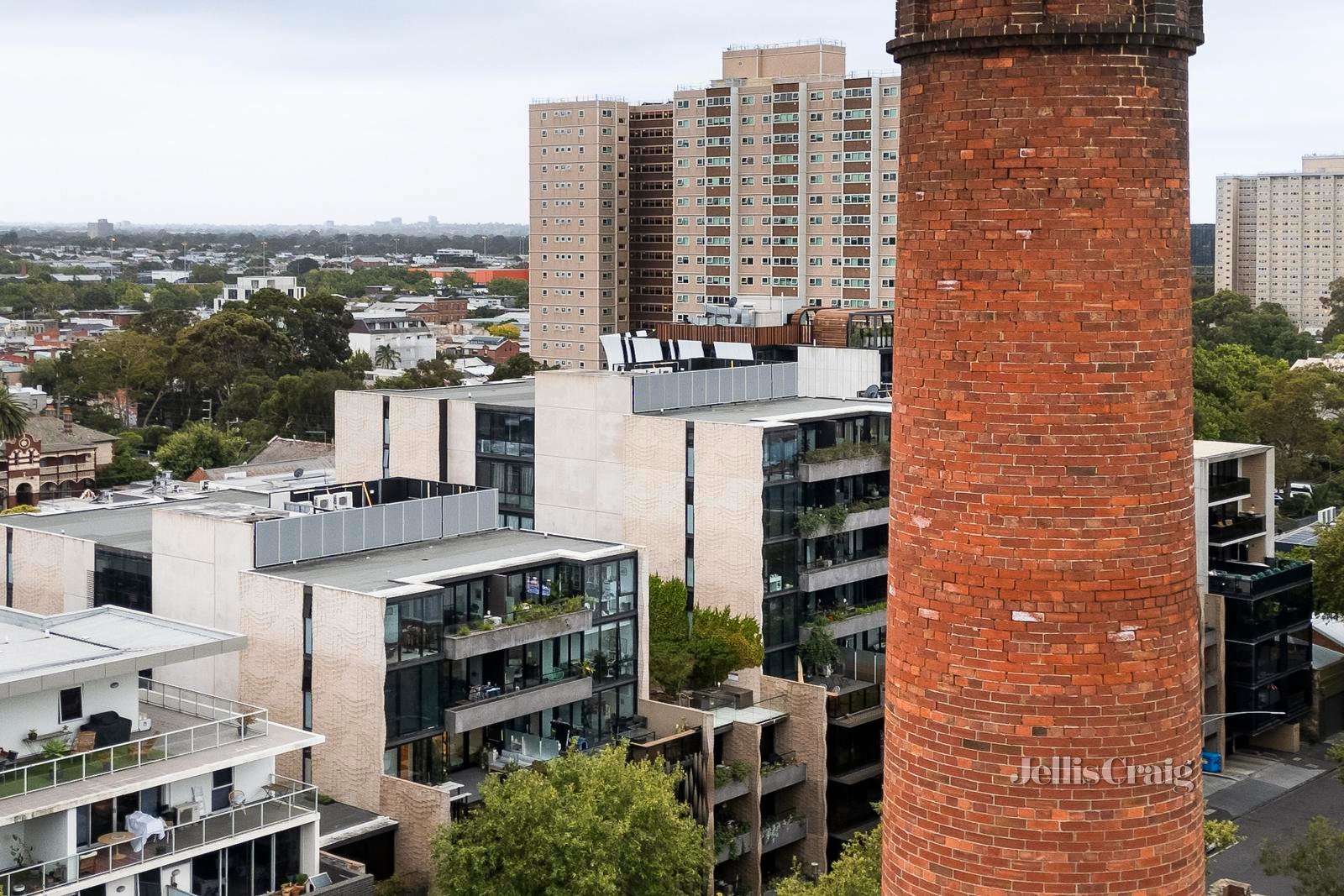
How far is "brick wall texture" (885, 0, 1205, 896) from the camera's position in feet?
39.1

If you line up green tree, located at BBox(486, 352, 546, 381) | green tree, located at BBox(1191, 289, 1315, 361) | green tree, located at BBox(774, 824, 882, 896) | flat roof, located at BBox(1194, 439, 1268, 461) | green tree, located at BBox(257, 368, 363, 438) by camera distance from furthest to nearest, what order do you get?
green tree, located at BBox(1191, 289, 1315, 361)
green tree, located at BBox(486, 352, 546, 381)
green tree, located at BBox(257, 368, 363, 438)
flat roof, located at BBox(1194, 439, 1268, 461)
green tree, located at BBox(774, 824, 882, 896)

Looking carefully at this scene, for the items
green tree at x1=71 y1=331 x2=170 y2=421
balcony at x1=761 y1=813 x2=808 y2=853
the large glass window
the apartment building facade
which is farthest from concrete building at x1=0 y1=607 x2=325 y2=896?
the apartment building facade

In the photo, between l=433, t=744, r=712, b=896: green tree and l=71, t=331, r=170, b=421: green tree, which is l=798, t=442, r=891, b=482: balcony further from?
l=71, t=331, r=170, b=421: green tree

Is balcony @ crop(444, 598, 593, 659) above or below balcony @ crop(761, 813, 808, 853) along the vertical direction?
above

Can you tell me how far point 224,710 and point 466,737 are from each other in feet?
22.3

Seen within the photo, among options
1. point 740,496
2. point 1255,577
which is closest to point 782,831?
point 740,496

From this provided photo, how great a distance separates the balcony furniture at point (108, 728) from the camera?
35.9 m

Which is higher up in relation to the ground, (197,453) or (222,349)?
(222,349)

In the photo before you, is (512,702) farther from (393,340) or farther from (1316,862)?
(393,340)

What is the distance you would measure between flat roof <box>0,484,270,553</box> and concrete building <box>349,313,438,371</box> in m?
92.5

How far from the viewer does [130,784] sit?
111ft

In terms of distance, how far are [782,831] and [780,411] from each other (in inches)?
607

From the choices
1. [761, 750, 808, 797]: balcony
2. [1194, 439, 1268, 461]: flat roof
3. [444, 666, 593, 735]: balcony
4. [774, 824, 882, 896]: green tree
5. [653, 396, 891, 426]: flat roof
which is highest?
[653, 396, 891, 426]: flat roof

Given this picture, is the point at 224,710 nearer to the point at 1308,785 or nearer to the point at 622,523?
the point at 622,523
